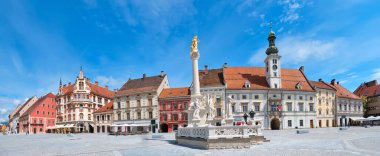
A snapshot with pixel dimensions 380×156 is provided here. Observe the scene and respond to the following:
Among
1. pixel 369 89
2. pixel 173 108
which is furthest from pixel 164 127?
pixel 369 89

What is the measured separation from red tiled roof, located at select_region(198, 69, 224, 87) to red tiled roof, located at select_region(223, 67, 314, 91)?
982 mm

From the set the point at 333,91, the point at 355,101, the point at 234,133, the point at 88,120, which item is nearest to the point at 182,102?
the point at 88,120

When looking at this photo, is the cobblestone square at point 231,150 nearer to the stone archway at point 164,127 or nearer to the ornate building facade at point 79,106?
the stone archway at point 164,127

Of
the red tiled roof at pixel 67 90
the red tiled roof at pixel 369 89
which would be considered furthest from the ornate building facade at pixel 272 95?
the red tiled roof at pixel 67 90

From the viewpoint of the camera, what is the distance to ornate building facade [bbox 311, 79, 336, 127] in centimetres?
4998

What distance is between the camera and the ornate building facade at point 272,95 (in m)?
45.2

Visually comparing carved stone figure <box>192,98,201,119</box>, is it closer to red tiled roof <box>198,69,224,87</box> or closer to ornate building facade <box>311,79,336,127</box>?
red tiled roof <box>198,69,224,87</box>

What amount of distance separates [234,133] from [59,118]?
5810 centimetres

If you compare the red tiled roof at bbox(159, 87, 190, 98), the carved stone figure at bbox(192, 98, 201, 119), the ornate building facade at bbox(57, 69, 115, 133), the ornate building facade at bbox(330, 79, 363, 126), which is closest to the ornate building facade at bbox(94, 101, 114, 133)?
the ornate building facade at bbox(57, 69, 115, 133)

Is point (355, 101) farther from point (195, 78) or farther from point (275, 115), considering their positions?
point (195, 78)

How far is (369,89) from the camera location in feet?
224

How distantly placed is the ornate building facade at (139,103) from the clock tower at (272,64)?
18870 mm

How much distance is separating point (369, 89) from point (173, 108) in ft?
163

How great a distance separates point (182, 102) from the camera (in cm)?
4784
